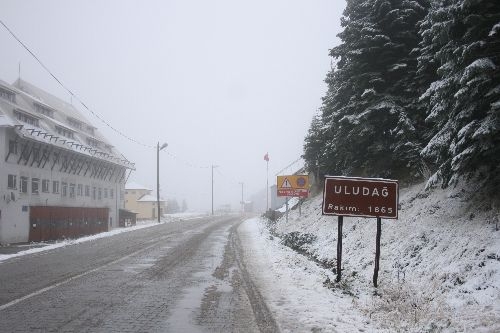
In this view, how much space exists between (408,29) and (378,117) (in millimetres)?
4116

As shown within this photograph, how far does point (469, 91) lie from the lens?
9641 millimetres

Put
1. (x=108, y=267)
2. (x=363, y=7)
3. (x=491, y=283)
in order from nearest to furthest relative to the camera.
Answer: (x=491, y=283), (x=108, y=267), (x=363, y=7)

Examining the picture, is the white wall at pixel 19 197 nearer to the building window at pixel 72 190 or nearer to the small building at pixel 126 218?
the building window at pixel 72 190

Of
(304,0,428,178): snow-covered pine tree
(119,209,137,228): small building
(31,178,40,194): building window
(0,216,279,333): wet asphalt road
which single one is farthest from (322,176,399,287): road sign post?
(119,209,137,228): small building

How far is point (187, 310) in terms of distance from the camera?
832cm

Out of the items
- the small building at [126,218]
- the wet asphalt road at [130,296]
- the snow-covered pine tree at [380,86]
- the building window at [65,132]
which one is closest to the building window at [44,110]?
the building window at [65,132]

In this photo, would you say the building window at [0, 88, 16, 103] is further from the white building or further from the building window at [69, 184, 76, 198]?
the building window at [69, 184, 76, 198]

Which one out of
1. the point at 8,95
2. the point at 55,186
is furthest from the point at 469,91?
the point at 8,95

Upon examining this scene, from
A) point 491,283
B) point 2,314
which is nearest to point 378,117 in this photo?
point 491,283

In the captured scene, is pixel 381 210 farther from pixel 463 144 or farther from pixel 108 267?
pixel 108 267

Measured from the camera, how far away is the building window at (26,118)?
34.3 metres

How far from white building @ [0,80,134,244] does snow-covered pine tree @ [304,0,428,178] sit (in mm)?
22840

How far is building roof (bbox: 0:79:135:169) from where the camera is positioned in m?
32.0

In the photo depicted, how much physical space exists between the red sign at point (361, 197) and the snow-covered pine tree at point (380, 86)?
542cm
